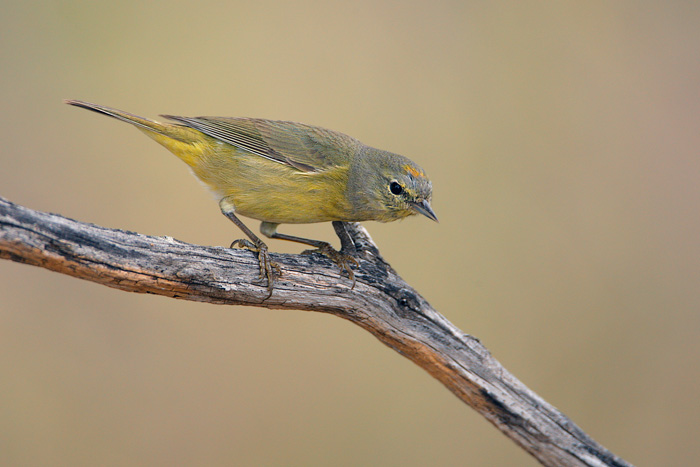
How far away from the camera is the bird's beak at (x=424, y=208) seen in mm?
3266

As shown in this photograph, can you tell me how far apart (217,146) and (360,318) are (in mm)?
1368

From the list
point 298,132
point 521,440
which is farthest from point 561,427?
point 298,132

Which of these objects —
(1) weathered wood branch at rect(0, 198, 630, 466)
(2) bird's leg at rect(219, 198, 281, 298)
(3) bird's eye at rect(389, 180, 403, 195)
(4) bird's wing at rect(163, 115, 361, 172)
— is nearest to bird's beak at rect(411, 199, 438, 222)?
(3) bird's eye at rect(389, 180, 403, 195)

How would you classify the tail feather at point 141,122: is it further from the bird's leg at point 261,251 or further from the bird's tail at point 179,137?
the bird's leg at point 261,251

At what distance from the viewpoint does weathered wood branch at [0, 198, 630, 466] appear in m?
2.69

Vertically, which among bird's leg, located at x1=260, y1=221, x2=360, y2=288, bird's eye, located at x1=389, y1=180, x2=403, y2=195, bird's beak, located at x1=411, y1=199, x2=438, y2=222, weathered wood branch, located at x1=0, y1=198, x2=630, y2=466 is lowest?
weathered wood branch, located at x1=0, y1=198, x2=630, y2=466

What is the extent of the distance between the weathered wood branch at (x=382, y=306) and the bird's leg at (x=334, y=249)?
2.1 inches

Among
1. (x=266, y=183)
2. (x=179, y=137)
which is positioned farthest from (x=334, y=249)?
(x=179, y=137)

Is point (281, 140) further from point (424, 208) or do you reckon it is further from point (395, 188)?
point (424, 208)

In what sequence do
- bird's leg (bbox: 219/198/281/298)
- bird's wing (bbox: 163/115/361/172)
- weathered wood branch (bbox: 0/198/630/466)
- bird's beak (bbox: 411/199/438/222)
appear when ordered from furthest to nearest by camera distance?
1. bird's wing (bbox: 163/115/361/172)
2. bird's beak (bbox: 411/199/438/222)
3. bird's leg (bbox: 219/198/281/298)
4. weathered wood branch (bbox: 0/198/630/466)

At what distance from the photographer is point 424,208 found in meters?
3.28

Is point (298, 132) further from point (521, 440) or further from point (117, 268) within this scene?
point (521, 440)

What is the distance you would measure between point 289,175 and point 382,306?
37.8 inches

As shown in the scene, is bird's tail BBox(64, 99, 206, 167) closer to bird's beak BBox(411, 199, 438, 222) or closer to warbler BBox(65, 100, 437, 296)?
warbler BBox(65, 100, 437, 296)
